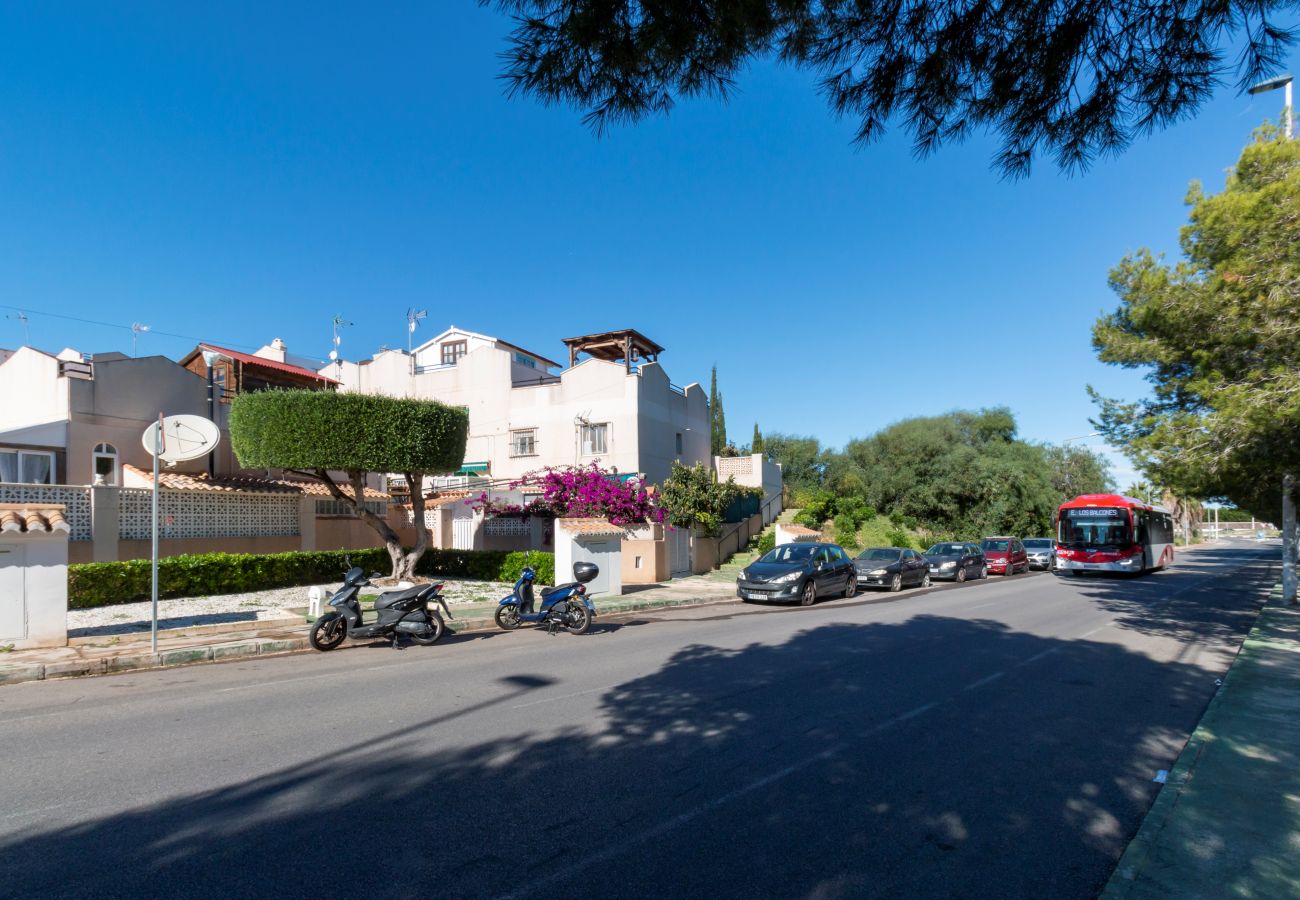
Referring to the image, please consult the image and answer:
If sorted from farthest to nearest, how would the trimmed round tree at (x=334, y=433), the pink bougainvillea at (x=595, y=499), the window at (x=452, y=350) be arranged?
1. the window at (x=452, y=350)
2. the pink bougainvillea at (x=595, y=499)
3. the trimmed round tree at (x=334, y=433)

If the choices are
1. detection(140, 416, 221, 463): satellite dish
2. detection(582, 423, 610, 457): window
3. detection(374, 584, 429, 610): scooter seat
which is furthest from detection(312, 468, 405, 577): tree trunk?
detection(582, 423, 610, 457): window

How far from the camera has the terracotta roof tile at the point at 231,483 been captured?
19422 millimetres

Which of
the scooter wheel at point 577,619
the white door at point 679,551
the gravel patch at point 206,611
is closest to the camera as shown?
the gravel patch at point 206,611

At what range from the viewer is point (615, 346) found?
3328cm

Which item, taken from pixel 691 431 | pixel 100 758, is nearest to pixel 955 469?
pixel 691 431

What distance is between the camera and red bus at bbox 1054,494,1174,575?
86.1ft

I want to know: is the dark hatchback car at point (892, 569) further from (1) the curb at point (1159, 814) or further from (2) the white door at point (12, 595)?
(2) the white door at point (12, 595)

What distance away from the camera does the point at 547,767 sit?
213 inches

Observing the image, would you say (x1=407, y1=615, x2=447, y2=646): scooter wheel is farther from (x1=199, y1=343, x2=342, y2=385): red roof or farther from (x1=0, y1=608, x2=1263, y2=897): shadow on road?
(x1=199, y1=343, x2=342, y2=385): red roof

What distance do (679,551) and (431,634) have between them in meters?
14.6

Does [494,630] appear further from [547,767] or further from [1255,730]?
[1255,730]

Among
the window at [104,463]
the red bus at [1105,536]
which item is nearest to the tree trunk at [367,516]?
the window at [104,463]

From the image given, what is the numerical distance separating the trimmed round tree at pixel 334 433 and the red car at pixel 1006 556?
2235cm

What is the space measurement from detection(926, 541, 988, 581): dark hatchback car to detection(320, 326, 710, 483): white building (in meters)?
10.9
